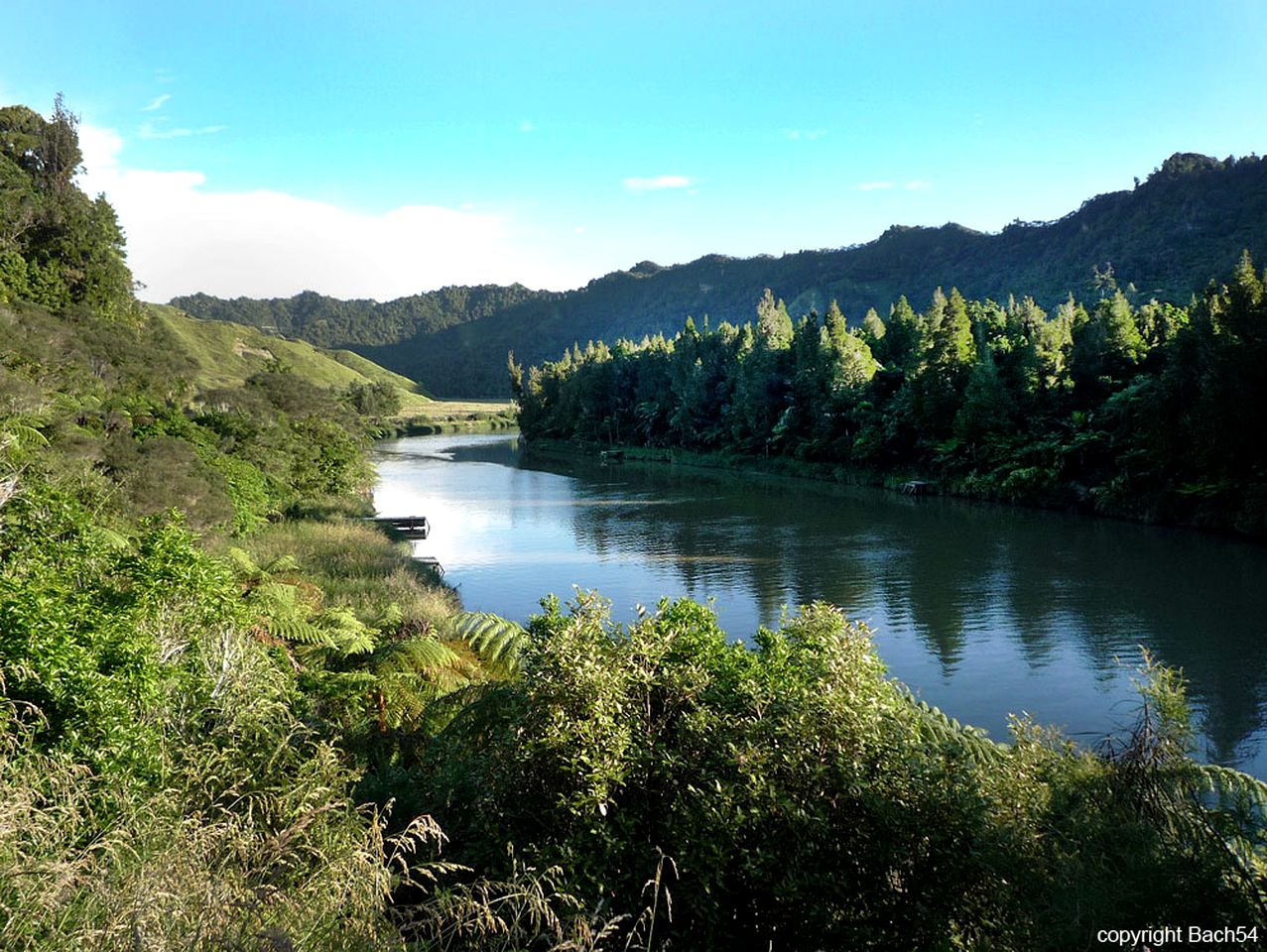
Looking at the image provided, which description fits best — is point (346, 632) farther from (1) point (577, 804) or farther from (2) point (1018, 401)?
(2) point (1018, 401)

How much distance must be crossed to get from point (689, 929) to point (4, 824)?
4005 millimetres

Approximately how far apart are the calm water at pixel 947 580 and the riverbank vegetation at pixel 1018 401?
7.84ft

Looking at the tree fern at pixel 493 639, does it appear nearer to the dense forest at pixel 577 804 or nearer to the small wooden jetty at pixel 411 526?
the dense forest at pixel 577 804

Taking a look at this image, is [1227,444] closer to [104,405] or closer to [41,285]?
[104,405]

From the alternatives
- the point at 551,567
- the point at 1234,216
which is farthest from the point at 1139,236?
the point at 551,567

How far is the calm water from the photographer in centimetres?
1552

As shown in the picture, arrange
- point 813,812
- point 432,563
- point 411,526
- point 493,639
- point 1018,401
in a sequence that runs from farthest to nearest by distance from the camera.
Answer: point 1018,401 → point 411,526 → point 432,563 → point 493,639 → point 813,812

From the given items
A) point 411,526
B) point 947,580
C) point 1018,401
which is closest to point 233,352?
point 411,526

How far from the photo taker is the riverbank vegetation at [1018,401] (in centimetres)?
2966

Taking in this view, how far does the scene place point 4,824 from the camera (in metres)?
4.36

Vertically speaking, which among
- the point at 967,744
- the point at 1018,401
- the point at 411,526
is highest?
the point at 1018,401

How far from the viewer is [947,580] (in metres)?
24.8

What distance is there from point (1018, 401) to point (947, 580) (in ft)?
75.8

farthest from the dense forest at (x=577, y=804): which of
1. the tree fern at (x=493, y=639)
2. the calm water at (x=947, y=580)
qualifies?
the tree fern at (x=493, y=639)
